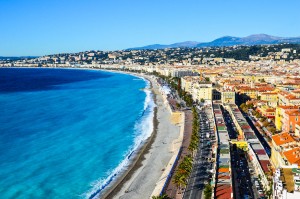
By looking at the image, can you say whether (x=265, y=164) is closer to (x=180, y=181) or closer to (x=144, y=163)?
(x=180, y=181)

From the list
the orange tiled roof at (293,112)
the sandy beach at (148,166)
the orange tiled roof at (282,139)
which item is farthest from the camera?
the orange tiled roof at (293,112)

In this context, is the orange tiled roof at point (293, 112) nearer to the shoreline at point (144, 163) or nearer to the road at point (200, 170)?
the road at point (200, 170)

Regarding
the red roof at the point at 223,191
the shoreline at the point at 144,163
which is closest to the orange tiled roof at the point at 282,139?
the red roof at the point at 223,191

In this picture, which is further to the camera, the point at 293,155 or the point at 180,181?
the point at 293,155

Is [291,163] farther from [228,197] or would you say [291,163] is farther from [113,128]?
[113,128]

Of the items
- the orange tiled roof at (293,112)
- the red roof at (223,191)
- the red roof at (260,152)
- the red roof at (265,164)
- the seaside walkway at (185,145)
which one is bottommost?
the seaside walkway at (185,145)

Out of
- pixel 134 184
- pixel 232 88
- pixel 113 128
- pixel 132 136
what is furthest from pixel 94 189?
pixel 232 88

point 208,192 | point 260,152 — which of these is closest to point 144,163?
point 260,152
